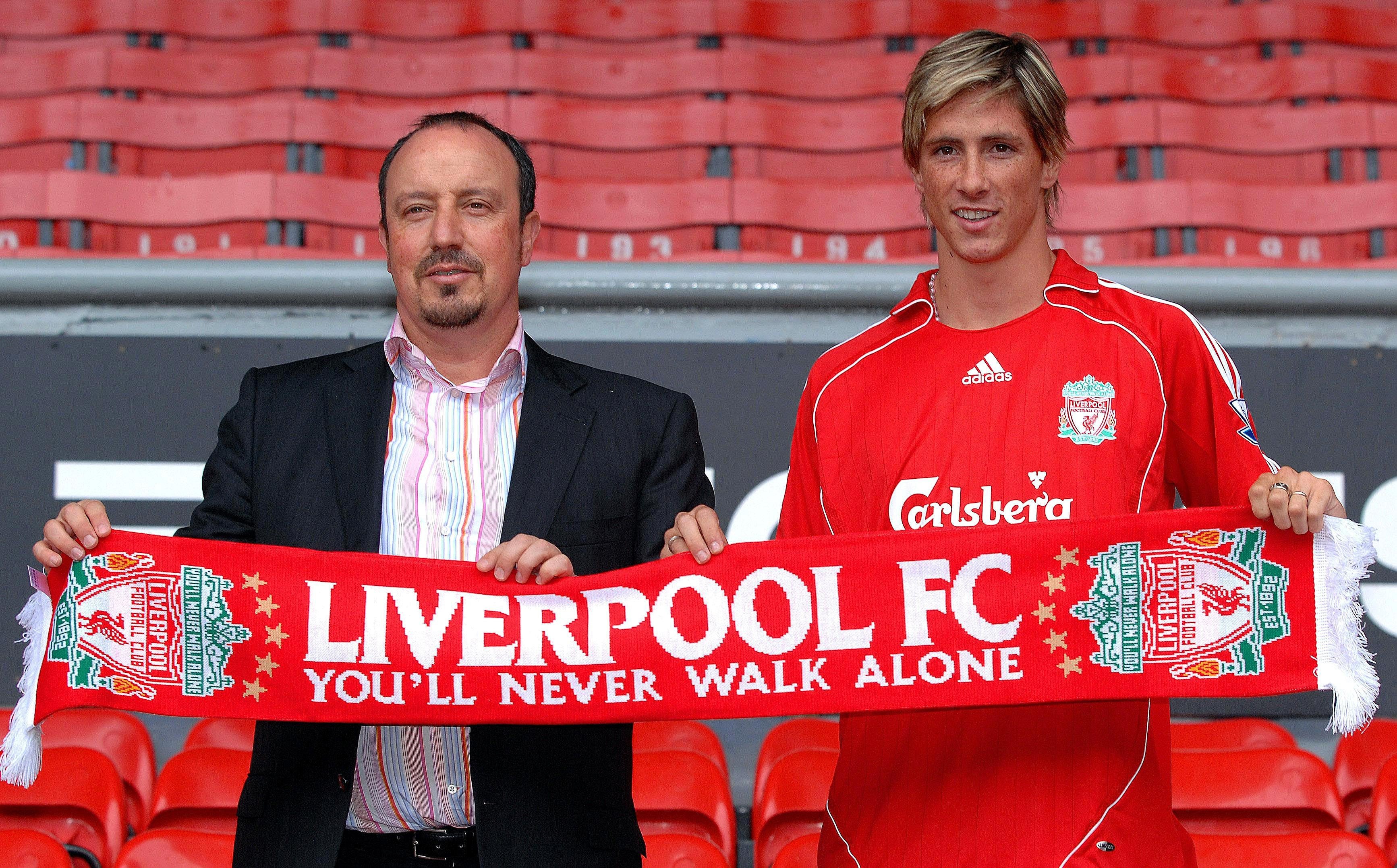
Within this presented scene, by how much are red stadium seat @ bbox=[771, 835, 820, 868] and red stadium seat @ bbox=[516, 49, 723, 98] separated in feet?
12.6

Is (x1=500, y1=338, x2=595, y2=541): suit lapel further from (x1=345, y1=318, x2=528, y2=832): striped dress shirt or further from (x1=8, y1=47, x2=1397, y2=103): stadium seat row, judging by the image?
(x1=8, y1=47, x2=1397, y2=103): stadium seat row

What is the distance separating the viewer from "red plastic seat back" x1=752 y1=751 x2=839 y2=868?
2016 mm

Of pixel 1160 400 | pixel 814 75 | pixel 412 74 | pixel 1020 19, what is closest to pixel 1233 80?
pixel 1020 19

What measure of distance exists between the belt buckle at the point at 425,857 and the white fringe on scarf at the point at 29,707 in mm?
465

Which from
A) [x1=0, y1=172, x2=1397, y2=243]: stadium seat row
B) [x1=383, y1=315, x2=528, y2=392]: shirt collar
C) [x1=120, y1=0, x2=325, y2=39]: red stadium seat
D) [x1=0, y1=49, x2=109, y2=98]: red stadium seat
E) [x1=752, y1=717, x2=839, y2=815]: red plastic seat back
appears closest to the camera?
[x1=383, y1=315, x2=528, y2=392]: shirt collar

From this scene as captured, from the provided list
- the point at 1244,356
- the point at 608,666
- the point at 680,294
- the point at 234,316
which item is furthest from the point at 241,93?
the point at 608,666

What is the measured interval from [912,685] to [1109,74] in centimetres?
428

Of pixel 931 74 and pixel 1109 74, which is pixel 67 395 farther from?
pixel 1109 74

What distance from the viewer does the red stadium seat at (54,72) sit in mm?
5051

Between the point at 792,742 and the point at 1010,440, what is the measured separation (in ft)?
3.08

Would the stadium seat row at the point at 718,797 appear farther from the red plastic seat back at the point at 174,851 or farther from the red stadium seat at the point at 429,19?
the red stadium seat at the point at 429,19

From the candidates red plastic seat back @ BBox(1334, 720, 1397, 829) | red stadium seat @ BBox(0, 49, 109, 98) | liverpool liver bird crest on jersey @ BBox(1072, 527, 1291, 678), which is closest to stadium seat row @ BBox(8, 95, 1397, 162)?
red stadium seat @ BBox(0, 49, 109, 98)

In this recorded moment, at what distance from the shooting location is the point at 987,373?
1524 millimetres

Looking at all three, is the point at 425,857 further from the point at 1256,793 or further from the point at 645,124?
the point at 645,124
